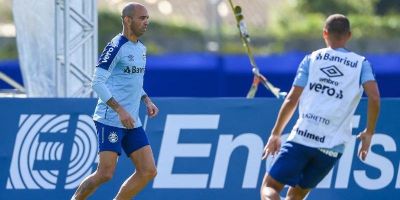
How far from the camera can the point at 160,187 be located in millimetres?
11352

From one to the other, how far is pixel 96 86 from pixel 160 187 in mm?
1812

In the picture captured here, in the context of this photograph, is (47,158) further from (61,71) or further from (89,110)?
(61,71)

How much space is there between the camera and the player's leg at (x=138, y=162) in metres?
10.1

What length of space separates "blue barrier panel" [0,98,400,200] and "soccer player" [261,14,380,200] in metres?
2.24

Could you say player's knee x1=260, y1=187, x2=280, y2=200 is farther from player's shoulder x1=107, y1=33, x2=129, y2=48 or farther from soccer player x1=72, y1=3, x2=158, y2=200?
player's shoulder x1=107, y1=33, x2=129, y2=48

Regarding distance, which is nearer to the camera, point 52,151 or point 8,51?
point 52,151

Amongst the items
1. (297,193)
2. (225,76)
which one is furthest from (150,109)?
(225,76)

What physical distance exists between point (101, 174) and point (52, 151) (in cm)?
141

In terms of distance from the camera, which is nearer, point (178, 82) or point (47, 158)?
point (47, 158)

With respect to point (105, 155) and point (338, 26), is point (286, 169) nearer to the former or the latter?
point (338, 26)

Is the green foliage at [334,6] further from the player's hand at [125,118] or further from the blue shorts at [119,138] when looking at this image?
the player's hand at [125,118]

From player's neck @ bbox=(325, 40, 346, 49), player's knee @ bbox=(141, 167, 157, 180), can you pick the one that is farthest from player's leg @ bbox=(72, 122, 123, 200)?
player's neck @ bbox=(325, 40, 346, 49)

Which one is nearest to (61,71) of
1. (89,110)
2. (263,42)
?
(89,110)

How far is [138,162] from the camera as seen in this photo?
10.2 metres
